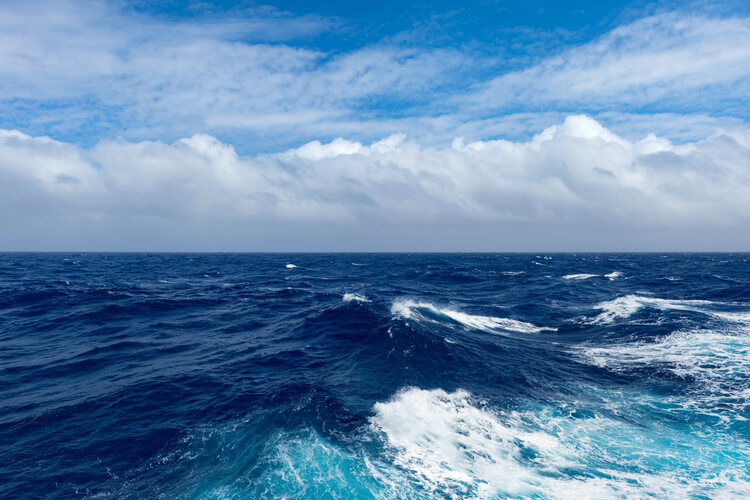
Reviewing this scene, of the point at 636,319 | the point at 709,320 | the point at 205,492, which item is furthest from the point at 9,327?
the point at 709,320

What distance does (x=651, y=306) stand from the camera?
40.6 m

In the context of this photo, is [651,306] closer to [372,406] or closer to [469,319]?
[469,319]

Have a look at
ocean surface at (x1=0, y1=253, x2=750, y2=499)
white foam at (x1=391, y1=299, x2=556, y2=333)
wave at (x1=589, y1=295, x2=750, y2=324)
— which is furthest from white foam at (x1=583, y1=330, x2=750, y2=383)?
white foam at (x1=391, y1=299, x2=556, y2=333)

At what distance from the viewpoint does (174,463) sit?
13.3 m

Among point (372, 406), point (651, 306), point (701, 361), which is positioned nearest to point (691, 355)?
point (701, 361)

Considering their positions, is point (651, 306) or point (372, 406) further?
point (651, 306)

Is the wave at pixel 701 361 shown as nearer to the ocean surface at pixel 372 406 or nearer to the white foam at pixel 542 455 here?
the ocean surface at pixel 372 406

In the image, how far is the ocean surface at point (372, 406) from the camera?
41.3ft

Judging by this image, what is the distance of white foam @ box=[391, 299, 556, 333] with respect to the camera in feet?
113

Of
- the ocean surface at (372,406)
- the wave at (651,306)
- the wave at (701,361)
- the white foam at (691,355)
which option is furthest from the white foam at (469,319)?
the white foam at (691,355)

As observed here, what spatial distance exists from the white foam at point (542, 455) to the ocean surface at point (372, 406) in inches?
3.0

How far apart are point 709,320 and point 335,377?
3539cm

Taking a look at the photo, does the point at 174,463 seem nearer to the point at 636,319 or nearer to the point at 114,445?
the point at 114,445

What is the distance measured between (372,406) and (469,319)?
A: 21993 millimetres
